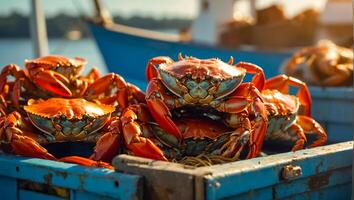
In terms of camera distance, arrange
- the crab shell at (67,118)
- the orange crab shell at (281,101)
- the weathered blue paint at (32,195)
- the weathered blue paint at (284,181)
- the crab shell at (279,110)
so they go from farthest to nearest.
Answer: the orange crab shell at (281,101)
the crab shell at (279,110)
the crab shell at (67,118)
the weathered blue paint at (32,195)
the weathered blue paint at (284,181)

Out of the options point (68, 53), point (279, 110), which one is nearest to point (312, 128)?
point (279, 110)

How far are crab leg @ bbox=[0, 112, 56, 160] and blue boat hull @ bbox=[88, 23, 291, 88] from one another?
9.16 metres

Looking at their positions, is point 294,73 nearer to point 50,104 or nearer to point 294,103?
point 294,103

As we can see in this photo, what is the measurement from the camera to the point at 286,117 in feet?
15.8

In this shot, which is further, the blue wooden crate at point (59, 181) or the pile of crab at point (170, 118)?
the pile of crab at point (170, 118)

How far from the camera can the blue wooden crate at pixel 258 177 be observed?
313 centimetres

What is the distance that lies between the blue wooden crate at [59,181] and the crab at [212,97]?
0.77 meters

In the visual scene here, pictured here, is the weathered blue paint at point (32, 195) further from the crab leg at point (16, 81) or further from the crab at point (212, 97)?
the crab leg at point (16, 81)

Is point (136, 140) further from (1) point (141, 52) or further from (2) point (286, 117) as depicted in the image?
(1) point (141, 52)

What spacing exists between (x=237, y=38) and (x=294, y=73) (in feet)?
31.5

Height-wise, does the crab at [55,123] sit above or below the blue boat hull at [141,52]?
above

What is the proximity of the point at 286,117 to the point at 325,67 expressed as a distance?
2.78 m

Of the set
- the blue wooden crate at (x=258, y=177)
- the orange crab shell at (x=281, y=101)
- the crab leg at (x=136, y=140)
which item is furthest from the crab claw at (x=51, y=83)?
the blue wooden crate at (x=258, y=177)

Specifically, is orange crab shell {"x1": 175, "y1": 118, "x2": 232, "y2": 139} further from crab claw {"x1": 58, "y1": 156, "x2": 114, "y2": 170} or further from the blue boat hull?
the blue boat hull
